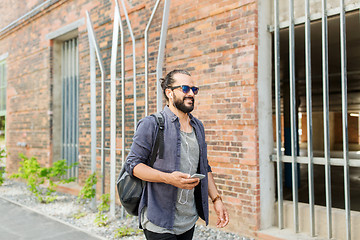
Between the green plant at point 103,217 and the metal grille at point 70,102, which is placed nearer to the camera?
the green plant at point 103,217

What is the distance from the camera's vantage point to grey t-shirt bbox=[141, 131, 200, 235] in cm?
235

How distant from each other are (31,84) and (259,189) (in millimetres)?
7804

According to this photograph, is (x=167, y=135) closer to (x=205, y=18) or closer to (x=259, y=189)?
(x=259, y=189)

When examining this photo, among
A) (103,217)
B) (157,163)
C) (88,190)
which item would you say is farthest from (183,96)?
(88,190)

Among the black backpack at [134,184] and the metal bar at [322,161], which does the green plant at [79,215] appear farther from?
the black backpack at [134,184]

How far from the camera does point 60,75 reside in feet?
30.8

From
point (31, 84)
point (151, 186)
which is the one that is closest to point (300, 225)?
point (151, 186)

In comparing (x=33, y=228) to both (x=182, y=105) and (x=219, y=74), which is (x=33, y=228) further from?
(x=182, y=105)

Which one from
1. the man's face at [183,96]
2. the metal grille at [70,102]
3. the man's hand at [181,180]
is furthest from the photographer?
the metal grille at [70,102]

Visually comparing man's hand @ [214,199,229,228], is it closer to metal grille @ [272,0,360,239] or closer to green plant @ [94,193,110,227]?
metal grille @ [272,0,360,239]

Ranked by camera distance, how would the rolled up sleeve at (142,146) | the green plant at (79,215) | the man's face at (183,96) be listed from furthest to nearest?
the green plant at (79,215) < the man's face at (183,96) < the rolled up sleeve at (142,146)

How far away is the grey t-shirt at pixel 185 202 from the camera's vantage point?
92.4 inches

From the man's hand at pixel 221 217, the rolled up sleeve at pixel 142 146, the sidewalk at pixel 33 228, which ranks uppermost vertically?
the rolled up sleeve at pixel 142 146

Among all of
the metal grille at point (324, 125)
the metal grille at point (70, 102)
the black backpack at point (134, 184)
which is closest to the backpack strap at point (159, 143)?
the black backpack at point (134, 184)
